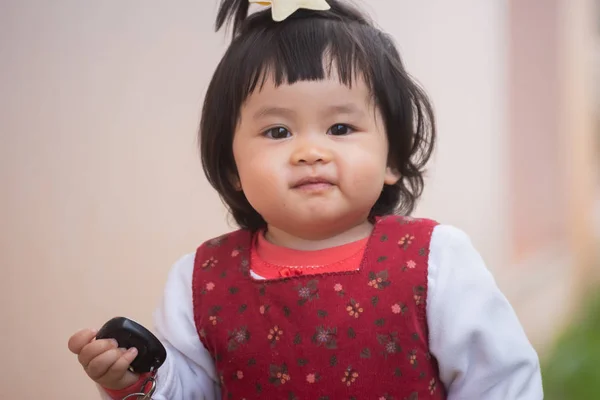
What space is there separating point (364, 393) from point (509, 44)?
857 mm

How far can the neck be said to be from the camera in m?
0.92

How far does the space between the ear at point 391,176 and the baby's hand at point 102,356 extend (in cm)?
40

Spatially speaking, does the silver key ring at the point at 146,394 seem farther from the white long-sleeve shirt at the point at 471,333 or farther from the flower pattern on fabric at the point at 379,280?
the flower pattern on fabric at the point at 379,280

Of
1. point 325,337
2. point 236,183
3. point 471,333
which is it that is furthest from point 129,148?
point 471,333

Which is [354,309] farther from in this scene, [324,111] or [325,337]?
[324,111]

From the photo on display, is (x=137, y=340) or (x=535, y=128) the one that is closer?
(x=137, y=340)

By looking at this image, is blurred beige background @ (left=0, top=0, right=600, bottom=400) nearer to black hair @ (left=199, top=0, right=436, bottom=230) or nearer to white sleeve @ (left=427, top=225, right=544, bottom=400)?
black hair @ (left=199, top=0, right=436, bottom=230)

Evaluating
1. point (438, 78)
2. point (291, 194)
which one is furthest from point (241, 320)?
point (438, 78)

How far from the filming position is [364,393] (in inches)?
32.6

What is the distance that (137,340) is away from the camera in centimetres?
86

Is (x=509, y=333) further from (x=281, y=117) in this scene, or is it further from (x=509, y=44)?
(x=509, y=44)

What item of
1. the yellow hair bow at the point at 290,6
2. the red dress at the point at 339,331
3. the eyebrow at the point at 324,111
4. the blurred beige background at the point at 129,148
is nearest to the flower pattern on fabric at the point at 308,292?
the red dress at the point at 339,331

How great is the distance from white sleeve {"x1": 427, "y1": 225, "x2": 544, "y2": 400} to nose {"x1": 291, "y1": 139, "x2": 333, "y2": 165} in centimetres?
19

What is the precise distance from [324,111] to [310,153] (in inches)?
2.4
